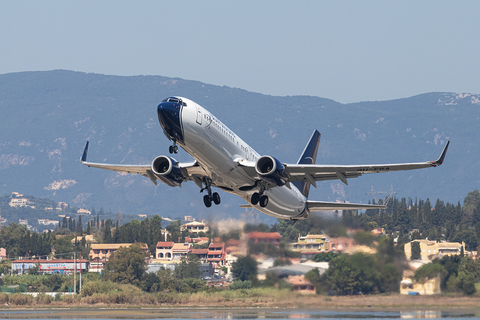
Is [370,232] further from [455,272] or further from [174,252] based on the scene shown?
[174,252]

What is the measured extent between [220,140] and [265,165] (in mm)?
3130

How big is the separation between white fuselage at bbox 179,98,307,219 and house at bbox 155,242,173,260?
273 ft

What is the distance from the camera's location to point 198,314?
90.1 meters

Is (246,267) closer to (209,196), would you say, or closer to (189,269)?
(209,196)

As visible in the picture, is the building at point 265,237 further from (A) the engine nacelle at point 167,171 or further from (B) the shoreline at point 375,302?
(A) the engine nacelle at point 167,171

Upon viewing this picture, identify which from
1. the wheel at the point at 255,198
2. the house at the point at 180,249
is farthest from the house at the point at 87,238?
the wheel at the point at 255,198

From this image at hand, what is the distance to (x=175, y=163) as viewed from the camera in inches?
1722

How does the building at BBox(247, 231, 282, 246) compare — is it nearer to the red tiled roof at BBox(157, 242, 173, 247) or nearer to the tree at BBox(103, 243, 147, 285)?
the tree at BBox(103, 243, 147, 285)

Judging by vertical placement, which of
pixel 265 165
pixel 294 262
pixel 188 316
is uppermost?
pixel 265 165

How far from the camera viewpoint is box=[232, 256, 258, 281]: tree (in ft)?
204

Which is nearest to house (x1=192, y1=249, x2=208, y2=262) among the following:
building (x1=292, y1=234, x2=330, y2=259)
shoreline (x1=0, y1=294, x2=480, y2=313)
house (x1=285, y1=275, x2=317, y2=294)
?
shoreline (x1=0, y1=294, x2=480, y2=313)

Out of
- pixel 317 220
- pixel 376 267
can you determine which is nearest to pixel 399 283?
pixel 376 267

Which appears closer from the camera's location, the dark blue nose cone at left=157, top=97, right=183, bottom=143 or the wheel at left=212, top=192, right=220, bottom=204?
the dark blue nose cone at left=157, top=97, right=183, bottom=143

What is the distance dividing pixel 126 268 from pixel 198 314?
1939 cm
